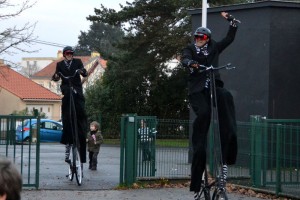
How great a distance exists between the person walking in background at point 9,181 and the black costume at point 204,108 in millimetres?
5763

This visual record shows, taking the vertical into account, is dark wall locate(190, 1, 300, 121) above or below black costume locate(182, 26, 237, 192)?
above

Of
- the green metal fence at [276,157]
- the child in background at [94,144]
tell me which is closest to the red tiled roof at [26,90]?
the child in background at [94,144]

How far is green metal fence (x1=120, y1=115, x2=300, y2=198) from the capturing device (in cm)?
1420

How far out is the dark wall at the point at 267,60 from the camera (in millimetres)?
21422

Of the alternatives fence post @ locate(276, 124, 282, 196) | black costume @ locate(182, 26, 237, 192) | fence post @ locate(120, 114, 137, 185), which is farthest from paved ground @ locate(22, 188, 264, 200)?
black costume @ locate(182, 26, 237, 192)

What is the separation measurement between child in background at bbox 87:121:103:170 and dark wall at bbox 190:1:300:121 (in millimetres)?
5093

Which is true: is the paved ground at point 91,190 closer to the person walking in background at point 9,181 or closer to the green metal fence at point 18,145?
the green metal fence at point 18,145

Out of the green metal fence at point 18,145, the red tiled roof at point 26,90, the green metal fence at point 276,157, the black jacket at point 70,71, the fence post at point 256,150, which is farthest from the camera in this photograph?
the red tiled roof at point 26,90

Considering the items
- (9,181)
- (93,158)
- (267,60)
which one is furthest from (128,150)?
(9,181)

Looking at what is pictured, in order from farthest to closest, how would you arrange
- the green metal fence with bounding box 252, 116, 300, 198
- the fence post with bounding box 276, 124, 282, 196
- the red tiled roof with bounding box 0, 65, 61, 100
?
the red tiled roof with bounding box 0, 65, 61, 100, the fence post with bounding box 276, 124, 282, 196, the green metal fence with bounding box 252, 116, 300, 198

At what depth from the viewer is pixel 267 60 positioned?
70.1 feet

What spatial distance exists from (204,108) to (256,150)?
5611 mm

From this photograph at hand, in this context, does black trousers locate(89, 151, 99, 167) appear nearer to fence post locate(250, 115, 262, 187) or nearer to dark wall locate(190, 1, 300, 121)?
fence post locate(250, 115, 262, 187)

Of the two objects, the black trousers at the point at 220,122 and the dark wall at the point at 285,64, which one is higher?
the dark wall at the point at 285,64
